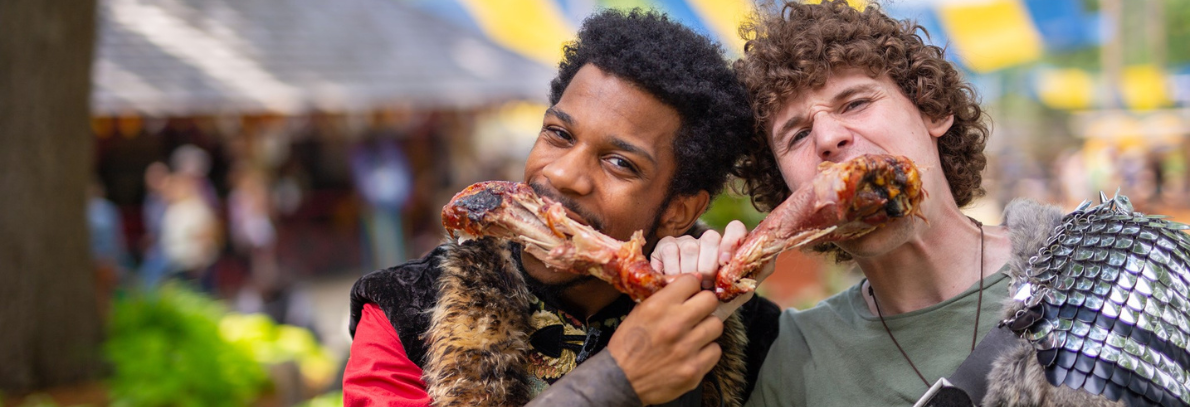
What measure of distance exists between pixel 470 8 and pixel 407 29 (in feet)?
6.85

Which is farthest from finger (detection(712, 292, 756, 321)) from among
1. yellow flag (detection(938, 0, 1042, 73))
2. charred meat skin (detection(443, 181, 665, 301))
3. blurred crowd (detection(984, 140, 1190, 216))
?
yellow flag (detection(938, 0, 1042, 73))

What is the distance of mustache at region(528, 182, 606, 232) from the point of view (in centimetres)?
234

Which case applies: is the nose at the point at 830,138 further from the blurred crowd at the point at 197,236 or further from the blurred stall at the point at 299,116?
the blurred stall at the point at 299,116

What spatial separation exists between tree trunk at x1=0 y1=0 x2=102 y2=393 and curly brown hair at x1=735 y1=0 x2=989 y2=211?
4643mm

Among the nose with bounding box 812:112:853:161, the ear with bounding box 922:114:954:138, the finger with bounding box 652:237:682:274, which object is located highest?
the ear with bounding box 922:114:954:138

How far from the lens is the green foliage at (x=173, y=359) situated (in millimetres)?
5652

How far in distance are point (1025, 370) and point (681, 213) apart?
40.2 inches

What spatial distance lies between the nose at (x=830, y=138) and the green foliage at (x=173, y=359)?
4.74 meters

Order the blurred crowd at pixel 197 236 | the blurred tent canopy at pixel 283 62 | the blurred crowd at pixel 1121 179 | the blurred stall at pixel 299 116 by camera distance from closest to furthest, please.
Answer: the blurred crowd at pixel 197 236, the blurred tent canopy at pixel 283 62, the blurred stall at pixel 299 116, the blurred crowd at pixel 1121 179

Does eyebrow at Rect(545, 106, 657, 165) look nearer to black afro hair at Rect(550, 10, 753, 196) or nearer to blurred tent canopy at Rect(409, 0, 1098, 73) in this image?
black afro hair at Rect(550, 10, 753, 196)

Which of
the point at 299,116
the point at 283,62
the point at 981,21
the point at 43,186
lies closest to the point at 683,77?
the point at 43,186

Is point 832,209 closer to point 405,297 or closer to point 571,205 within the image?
point 571,205

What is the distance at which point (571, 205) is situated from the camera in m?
2.34

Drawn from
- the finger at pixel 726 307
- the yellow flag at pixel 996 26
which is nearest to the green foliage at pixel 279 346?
the finger at pixel 726 307
